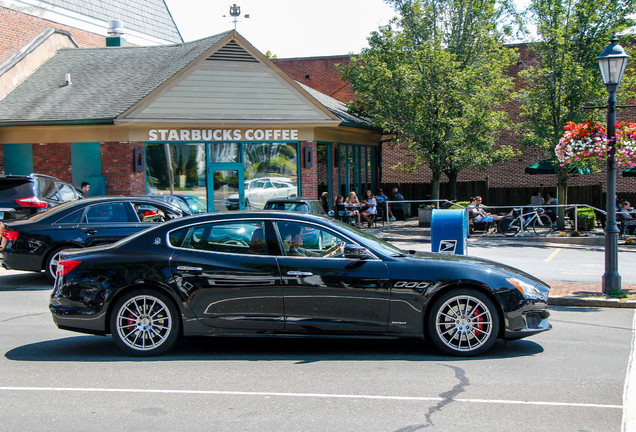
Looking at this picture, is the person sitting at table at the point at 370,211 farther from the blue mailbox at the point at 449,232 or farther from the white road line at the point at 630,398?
the white road line at the point at 630,398

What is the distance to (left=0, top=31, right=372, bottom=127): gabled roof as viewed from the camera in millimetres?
20219

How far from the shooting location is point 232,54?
68.0 ft

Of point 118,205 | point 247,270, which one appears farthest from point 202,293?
point 118,205

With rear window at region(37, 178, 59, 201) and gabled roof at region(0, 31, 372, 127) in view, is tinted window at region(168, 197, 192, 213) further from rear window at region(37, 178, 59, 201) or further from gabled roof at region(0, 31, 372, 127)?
gabled roof at region(0, 31, 372, 127)

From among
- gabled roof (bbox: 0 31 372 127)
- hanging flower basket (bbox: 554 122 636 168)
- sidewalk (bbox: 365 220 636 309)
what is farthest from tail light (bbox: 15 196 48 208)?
hanging flower basket (bbox: 554 122 636 168)

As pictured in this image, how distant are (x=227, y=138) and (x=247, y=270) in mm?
15112

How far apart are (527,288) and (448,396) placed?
5.86ft

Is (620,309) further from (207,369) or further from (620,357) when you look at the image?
(207,369)

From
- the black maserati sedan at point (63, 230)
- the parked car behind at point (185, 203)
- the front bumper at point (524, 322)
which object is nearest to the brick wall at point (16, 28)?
the parked car behind at point (185, 203)

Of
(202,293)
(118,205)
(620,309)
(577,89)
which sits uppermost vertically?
(577,89)

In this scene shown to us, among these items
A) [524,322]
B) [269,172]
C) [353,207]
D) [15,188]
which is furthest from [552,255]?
[15,188]

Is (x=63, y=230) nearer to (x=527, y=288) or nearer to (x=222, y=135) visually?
(x=527, y=288)

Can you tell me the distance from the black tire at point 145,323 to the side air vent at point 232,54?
15.0 m

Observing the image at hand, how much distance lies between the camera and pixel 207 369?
251 inches
